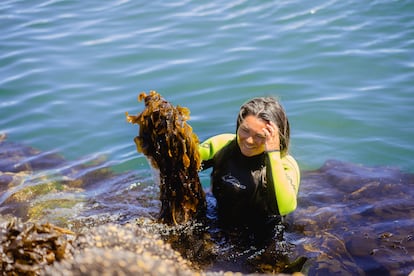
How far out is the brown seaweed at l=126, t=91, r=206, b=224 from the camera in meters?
4.52

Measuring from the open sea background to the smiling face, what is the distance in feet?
5.99

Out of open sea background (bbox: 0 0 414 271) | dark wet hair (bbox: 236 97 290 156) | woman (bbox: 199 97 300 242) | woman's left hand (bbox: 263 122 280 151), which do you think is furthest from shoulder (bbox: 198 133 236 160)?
open sea background (bbox: 0 0 414 271)

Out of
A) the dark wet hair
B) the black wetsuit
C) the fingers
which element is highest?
the dark wet hair

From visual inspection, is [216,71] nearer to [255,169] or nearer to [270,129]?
[255,169]

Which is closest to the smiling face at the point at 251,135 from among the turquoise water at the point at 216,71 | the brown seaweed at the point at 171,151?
the brown seaweed at the point at 171,151

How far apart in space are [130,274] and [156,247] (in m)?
0.81

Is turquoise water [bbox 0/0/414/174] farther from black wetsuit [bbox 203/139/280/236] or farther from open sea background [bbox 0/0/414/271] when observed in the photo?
black wetsuit [bbox 203/139/280/236]

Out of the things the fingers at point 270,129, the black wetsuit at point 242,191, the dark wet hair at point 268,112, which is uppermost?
the dark wet hair at point 268,112

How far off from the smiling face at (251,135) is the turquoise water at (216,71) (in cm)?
219

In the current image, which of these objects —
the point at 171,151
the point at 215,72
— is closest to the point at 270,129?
the point at 171,151

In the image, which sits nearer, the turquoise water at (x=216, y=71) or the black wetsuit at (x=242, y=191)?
the black wetsuit at (x=242, y=191)

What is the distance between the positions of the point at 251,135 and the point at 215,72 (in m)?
4.16

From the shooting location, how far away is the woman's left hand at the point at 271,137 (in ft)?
15.2

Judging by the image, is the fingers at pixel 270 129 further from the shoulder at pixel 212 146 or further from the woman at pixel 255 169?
the shoulder at pixel 212 146
